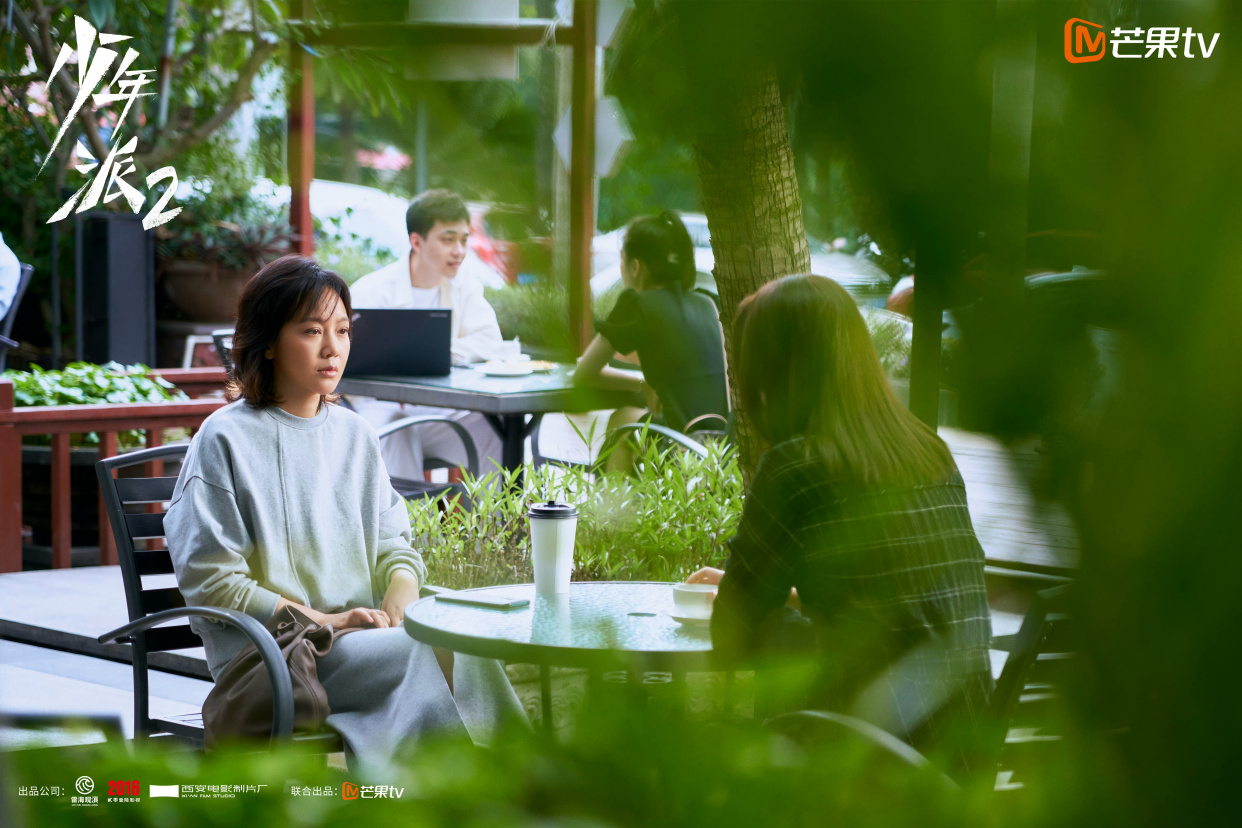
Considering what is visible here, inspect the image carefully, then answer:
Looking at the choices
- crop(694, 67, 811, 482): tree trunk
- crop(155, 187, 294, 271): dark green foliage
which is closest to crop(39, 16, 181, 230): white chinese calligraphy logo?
crop(155, 187, 294, 271): dark green foliage

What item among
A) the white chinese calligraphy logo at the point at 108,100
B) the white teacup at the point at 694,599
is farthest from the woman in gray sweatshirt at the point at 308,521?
the white chinese calligraphy logo at the point at 108,100

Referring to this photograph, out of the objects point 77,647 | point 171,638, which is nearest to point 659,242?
point 171,638

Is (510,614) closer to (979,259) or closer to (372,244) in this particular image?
(372,244)

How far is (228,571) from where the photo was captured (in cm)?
216

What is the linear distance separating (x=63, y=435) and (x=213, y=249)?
207cm

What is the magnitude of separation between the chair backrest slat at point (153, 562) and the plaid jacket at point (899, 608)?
6.49ft

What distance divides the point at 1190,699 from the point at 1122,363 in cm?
10

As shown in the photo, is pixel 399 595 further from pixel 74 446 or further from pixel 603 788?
pixel 74 446

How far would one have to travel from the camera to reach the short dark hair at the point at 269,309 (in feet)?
7.62

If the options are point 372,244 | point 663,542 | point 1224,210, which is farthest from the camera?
point 663,542

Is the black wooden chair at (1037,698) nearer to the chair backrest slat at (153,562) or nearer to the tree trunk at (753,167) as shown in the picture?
the tree trunk at (753,167)

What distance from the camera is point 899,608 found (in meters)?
0.60

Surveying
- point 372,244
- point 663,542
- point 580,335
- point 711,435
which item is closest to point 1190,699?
point 580,335

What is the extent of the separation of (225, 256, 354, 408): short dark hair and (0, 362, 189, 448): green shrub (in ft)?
8.25
